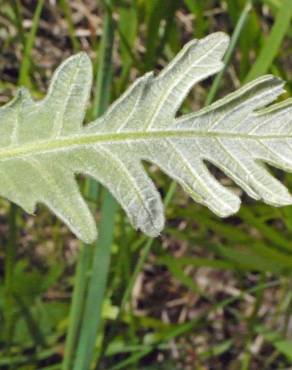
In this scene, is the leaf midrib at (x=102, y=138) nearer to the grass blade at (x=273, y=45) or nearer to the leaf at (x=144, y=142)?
the leaf at (x=144, y=142)

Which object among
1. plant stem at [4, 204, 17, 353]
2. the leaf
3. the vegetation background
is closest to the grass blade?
the vegetation background

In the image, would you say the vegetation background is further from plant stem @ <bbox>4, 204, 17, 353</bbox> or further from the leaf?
the leaf

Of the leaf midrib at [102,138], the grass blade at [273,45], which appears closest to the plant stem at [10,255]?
the leaf midrib at [102,138]

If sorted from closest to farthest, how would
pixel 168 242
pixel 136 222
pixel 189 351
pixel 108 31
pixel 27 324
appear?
pixel 136 222, pixel 108 31, pixel 27 324, pixel 189 351, pixel 168 242

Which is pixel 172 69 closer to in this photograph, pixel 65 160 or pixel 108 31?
pixel 65 160

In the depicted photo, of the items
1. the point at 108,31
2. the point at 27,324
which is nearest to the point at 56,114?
the point at 108,31

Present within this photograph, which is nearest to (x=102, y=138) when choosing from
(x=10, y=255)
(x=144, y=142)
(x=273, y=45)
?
(x=144, y=142)

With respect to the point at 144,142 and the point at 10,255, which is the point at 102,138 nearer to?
the point at 144,142
